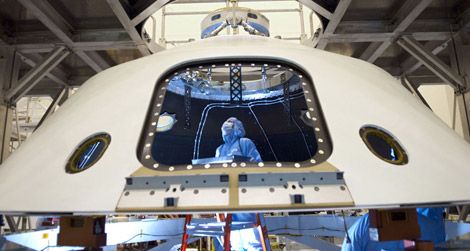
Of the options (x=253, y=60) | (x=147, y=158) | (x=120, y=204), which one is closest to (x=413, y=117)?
(x=253, y=60)

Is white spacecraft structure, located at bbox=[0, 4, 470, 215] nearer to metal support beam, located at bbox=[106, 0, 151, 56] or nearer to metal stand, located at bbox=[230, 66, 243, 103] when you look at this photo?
metal stand, located at bbox=[230, 66, 243, 103]

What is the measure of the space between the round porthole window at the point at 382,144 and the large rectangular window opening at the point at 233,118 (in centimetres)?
184

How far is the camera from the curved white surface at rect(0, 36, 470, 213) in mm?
1913

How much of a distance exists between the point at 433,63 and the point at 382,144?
12.6 ft

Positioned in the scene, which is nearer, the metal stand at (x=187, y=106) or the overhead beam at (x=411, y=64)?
the metal stand at (x=187, y=106)

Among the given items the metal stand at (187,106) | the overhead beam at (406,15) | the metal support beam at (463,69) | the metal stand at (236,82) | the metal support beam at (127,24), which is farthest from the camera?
the metal support beam at (463,69)

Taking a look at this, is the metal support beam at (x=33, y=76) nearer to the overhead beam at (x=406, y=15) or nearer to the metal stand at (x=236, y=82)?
the metal stand at (x=236, y=82)

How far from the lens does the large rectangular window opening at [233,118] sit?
4.60m

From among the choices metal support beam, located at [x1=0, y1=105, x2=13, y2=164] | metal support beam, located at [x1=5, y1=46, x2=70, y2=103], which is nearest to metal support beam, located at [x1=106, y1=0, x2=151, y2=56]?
metal support beam, located at [x1=5, y1=46, x2=70, y2=103]

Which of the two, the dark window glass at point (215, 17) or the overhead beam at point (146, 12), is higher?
the overhead beam at point (146, 12)

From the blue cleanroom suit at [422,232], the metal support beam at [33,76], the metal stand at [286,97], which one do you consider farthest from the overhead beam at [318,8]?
the metal support beam at [33,76]

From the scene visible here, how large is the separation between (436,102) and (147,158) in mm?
11677

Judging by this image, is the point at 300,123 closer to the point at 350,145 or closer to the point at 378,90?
the point at 378,90

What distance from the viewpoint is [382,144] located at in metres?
2.29
